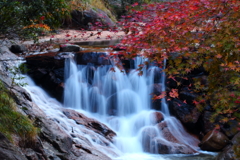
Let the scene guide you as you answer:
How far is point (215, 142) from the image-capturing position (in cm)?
748

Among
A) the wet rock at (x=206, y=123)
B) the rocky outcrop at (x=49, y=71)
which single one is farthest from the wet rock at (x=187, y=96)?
the rocky outcrop at (x=49, y=71)

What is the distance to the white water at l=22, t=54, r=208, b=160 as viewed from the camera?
8172 millimetres

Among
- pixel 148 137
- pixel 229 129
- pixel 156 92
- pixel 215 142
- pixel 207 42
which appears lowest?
pixel 215 142

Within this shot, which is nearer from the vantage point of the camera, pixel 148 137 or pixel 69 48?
pixel 148 137

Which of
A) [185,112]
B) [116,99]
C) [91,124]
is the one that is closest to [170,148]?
[185,112]

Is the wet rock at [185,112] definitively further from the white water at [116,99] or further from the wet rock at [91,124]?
the wet rock at [91,124]

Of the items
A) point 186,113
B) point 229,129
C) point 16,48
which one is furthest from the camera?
point 16,48

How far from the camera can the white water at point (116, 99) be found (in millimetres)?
8172

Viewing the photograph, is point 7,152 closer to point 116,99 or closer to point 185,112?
point 116,99

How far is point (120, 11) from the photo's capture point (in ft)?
80.1

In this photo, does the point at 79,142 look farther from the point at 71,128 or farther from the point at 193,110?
the point at 193,110

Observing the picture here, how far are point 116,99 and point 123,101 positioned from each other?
0.30m

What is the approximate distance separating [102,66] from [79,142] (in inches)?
182

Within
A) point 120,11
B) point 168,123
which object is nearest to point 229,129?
point 168,123
